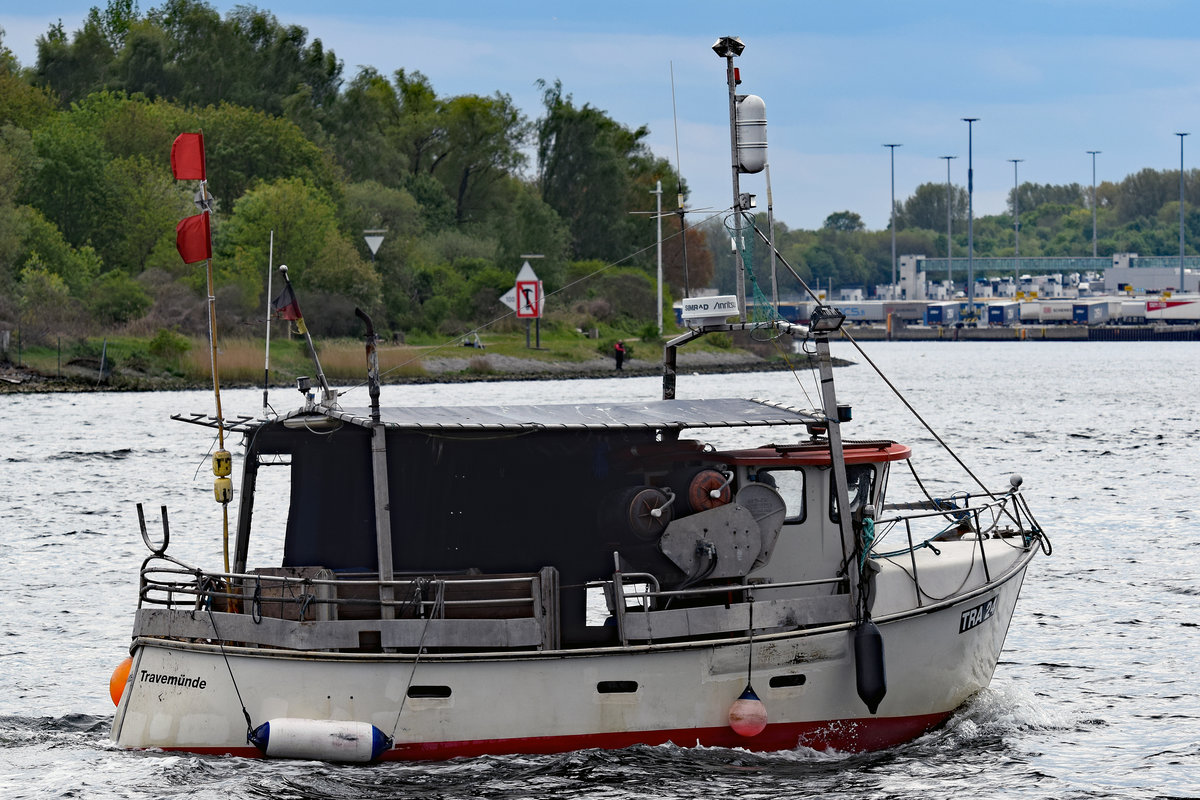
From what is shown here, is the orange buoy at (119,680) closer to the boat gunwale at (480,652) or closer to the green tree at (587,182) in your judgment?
the boat gunwale at (480,652)

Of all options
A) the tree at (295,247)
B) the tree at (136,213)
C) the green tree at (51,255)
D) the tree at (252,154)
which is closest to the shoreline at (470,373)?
the tree at (295,247)

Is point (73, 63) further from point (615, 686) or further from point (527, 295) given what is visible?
point (615, 686)

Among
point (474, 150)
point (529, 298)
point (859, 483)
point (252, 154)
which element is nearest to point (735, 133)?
point (859, 483)

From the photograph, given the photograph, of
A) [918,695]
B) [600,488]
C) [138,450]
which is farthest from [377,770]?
[138,450]

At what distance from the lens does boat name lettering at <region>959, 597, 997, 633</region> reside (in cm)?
1482

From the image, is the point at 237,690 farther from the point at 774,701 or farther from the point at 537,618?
the point at 774,701

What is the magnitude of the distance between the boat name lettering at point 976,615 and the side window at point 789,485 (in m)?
1.92

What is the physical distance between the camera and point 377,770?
13.4 metres

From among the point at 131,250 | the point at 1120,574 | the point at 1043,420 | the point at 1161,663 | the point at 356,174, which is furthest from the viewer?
the point at 356,174

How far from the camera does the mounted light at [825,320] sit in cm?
1377

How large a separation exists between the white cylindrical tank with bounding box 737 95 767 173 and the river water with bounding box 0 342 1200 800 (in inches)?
216

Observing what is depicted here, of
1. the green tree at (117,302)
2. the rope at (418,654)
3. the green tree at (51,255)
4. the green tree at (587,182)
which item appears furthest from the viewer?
the green tree at (587,182)

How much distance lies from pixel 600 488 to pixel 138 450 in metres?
36.8

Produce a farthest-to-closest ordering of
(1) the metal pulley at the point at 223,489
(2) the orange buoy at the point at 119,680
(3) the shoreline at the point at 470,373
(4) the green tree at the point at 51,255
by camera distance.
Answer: (4) the green tree at the point at 51,255, (3) the shoreline at the point at 470,373, (2) the orange buoy at the point at 119,680, (1) the metal pulley at the point at 223,489
